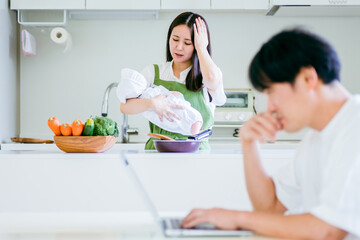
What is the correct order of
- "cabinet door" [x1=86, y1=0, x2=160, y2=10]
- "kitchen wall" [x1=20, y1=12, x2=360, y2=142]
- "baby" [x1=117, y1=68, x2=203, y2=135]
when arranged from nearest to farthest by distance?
"baby" [x1=117, y1=68, x2=203, y2=135] < "cabinet door" [x1=86, y1=0, x2=160, y2=10] < "kitchen wall" [x1=20, y1=12, x2=360, y2=142]

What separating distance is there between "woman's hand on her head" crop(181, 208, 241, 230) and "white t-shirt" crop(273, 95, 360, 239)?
0.14 metres

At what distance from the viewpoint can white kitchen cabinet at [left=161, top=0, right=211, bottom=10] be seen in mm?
3053

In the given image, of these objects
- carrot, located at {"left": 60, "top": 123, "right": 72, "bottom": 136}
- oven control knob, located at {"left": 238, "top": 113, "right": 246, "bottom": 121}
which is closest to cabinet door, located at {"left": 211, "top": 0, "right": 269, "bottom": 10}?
oven control knob, located at {"left": 238, "top": 113, "right": 246, "bottom": 121}

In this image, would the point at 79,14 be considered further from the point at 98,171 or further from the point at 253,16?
the point at 98,171

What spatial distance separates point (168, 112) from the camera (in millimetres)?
1814

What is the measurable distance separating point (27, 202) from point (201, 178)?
683 mm

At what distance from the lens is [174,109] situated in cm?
184

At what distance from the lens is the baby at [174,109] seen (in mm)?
1788

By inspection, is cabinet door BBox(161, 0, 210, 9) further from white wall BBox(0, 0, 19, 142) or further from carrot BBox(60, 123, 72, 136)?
carrot BBox(60, 123, 72, 136)

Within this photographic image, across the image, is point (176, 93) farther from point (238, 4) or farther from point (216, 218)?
point (238, 4)

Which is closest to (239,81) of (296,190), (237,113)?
(237,113)

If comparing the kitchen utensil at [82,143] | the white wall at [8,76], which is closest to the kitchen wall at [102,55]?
the white wall at [8,76]

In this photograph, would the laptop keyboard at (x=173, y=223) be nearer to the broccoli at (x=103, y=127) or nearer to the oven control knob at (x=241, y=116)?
the broccoli at (x=103, y=127)

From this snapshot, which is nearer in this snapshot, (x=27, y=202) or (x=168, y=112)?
(x=27, y=202)
